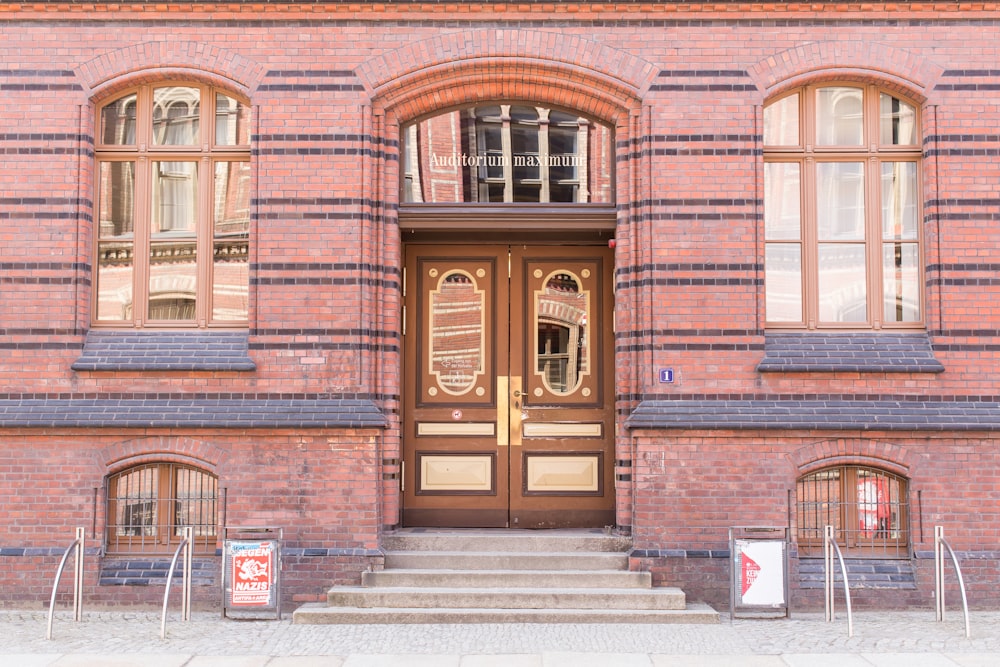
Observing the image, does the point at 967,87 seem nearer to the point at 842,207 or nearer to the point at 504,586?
the point at 842,207

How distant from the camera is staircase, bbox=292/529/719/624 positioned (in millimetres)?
7766

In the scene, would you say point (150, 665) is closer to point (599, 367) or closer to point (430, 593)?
point (430, 593)

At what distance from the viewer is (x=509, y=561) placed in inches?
330

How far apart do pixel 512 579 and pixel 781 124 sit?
193 inches

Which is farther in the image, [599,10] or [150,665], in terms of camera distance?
[599,10]

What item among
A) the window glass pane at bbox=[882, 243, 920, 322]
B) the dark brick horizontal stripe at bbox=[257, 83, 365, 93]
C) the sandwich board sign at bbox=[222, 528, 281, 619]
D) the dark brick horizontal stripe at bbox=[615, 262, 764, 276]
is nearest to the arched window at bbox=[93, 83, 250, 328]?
the dark brick horizontal stripe at bbox=[257, 83, 365, 93]

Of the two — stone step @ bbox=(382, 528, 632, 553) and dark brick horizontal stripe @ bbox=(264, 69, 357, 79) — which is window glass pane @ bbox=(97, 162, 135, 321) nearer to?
dark brick horizontal stripe @ bbox=(264, 69, 357, 79)

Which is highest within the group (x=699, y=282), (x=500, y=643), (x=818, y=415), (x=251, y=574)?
(x=699, y=282)

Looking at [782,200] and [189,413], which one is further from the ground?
[782,200]

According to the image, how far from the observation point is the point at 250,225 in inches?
341

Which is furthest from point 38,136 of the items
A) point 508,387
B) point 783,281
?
point 783,281

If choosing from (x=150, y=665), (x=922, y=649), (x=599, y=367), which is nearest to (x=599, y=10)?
(x=599, y=367)

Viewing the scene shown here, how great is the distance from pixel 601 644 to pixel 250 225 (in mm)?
4780

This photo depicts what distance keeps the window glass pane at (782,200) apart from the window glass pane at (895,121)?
90 cm
